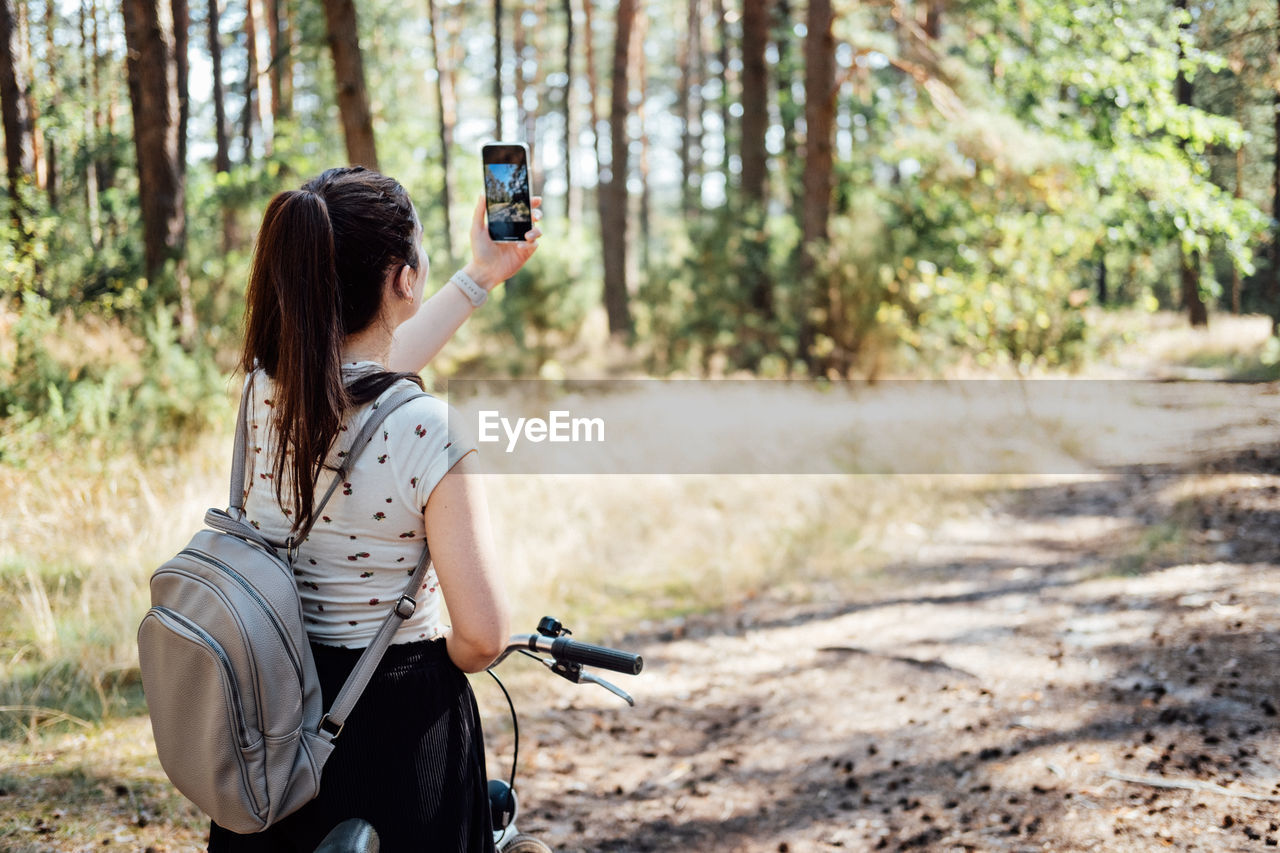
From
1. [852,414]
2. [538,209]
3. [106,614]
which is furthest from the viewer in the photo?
[852,414]

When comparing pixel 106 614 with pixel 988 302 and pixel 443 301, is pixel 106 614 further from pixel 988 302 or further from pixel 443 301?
pixel 988 302

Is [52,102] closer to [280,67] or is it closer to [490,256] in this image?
[280,67]

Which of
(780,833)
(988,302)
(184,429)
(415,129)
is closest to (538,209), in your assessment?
(780,833)

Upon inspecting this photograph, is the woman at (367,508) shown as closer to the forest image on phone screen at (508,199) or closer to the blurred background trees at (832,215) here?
the forest image on phone screen at (508,199)

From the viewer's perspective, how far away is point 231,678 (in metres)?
1.54

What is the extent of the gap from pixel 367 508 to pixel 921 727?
3.42 m

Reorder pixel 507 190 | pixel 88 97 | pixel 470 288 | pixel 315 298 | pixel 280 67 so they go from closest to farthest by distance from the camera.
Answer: pixel 315 298, pixel 507 190, pixel 470 288, pixel 280 67, pixel 88 97

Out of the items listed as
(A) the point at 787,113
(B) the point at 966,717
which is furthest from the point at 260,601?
(A) the point at 787,113

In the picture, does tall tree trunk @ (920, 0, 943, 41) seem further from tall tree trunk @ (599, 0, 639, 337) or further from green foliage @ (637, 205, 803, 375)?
green foliage @ (637, 205, 803, 375)

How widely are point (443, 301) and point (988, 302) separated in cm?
1003

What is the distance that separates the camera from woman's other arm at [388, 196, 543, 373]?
94.3 inches

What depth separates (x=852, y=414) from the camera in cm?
1097

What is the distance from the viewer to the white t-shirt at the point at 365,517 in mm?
Result: 1650

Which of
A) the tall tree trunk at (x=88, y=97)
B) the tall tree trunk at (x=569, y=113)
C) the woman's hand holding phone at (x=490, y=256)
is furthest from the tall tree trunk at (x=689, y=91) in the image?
the woman's hand holding phone at (x=490, y=256)
